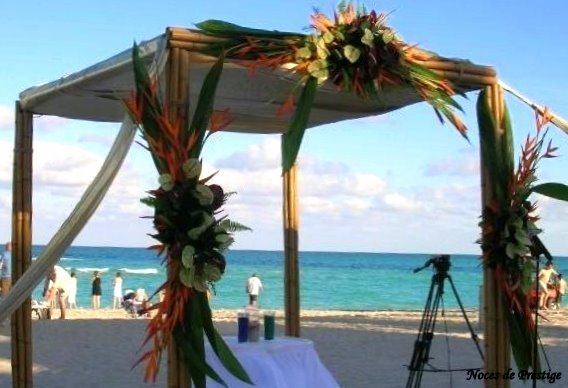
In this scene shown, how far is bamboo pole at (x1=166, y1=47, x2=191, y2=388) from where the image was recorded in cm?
418

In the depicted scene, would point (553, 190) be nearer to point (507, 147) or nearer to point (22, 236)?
point (507, 147)

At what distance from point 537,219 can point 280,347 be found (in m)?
1.64

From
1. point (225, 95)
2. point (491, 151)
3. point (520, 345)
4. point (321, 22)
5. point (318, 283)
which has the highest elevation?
point (321, 22)

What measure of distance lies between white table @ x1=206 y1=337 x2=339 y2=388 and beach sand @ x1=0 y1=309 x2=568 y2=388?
Result: 1.88 meters

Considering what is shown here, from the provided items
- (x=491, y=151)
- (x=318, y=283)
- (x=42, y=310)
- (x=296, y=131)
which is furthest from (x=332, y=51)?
(x=318, y=283)

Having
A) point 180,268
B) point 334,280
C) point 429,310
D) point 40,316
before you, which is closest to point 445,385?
point 429,310

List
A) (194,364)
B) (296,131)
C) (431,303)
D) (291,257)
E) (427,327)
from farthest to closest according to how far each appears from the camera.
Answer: (291,257), (427,327), (431,303), (296,131), (194,364)

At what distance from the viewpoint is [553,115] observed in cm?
520

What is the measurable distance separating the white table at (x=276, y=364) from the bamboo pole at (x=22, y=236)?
142 cm

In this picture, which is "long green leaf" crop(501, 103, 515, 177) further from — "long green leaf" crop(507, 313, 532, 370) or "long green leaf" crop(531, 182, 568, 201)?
"long green leaf" crop(507, 313, 532, 370)

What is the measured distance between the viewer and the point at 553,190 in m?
5.01

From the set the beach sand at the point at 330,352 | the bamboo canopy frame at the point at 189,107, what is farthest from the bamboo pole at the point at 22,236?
the beach sand at the point at 330,352

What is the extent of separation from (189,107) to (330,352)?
6.00 m

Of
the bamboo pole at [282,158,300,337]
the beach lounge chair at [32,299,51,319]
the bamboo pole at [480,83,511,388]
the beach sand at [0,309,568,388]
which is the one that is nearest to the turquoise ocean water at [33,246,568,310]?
the beach lounge chair at [32,299,51,319]
